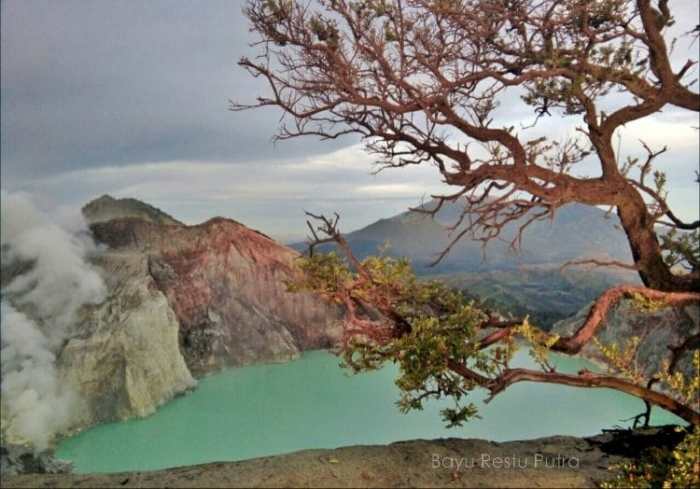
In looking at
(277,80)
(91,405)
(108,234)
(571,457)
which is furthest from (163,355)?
(571,457)

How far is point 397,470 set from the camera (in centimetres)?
471

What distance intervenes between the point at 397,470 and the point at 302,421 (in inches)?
248

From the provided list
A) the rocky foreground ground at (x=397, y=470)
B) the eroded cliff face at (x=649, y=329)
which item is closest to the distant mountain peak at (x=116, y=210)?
the eroded cliff face at (x=649, y=329)

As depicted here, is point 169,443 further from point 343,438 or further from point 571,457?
point 571,457

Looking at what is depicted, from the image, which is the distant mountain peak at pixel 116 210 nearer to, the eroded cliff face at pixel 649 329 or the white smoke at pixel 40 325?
the white smoke at pixel 40 325

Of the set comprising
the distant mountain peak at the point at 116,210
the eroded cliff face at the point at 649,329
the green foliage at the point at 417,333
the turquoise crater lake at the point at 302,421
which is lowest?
the turquoise crater lake at the point at 302,421

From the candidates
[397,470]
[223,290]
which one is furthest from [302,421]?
[223,290]

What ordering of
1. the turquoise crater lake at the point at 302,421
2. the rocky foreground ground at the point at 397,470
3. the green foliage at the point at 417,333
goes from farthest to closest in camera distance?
the turquoise crater lake at the point at 302,421 → the green foliage at the point at 417,333 → the rocky foreground ground at the point at 397,470

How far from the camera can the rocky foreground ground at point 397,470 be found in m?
4.46

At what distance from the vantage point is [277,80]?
5785mm

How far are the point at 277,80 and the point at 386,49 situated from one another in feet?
3.64

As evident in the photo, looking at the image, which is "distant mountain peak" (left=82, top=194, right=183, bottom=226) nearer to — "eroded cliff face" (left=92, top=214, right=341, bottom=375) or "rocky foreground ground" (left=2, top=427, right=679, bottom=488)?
"eroded cliff face" (left=92, top=214, right=341, bottom=375)

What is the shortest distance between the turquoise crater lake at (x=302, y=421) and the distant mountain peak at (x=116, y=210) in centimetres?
515

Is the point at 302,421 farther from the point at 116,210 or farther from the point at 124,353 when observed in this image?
the point at 116,210
